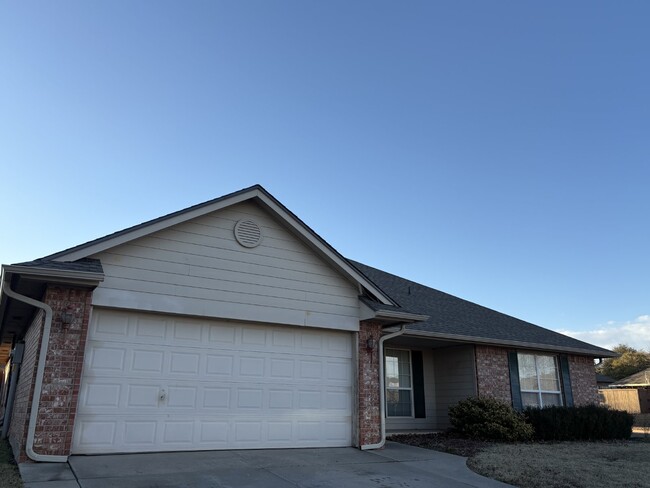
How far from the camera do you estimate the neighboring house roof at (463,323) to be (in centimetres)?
1418

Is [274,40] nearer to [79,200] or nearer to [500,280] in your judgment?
[79,200]

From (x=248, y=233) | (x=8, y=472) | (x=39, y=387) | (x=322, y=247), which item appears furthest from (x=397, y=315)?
(x=8, y=472)

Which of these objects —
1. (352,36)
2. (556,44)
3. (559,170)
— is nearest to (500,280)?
(559,170)

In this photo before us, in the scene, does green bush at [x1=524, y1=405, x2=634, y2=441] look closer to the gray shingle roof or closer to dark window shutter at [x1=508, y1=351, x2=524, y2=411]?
dark window shutter at [x1=508, y1=351, x2=524, y2=411]

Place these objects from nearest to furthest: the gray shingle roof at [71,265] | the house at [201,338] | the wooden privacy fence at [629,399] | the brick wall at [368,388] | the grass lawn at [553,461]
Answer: the gray shingle roof at [71,265]
the house at [201,338]
the grass lawn at [553,461]
the brick wall at [368,388]
the wooden privacy fence at [629,399]

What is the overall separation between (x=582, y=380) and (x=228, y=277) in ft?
44.9

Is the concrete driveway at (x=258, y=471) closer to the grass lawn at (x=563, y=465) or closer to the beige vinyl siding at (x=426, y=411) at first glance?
the grass lawn at (x=563, y=465)

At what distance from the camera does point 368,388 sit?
1060cm

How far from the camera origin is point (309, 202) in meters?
16.0

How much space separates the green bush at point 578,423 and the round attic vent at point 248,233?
9244 millimetres

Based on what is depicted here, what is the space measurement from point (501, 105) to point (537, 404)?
9.93 metres

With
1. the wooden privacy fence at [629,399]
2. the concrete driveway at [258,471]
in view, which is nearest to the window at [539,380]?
the concrete driveway at [258,471]

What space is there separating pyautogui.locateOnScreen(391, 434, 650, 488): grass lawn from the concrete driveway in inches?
24.2

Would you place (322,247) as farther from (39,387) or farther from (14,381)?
(14,381)
